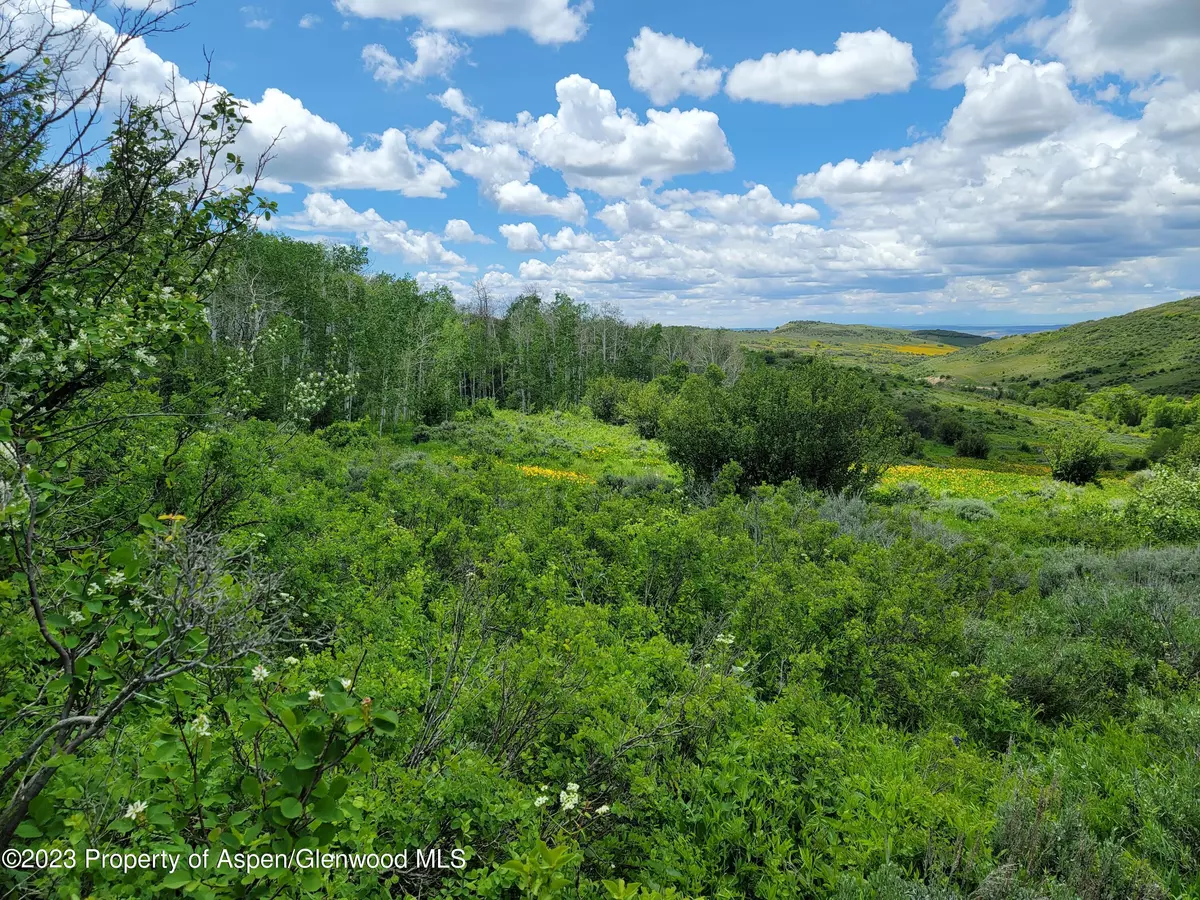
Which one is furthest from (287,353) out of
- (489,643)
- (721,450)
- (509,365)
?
(489,643)

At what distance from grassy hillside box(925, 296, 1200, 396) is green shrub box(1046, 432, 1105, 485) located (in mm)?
77105

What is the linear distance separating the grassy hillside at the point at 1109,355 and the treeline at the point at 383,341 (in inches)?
3591

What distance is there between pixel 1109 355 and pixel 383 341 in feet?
439

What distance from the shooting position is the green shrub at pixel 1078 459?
31.7 m

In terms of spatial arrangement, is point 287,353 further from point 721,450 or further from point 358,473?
point 721,450

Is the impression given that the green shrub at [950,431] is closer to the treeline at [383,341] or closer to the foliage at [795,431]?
the treeline at [383,341]

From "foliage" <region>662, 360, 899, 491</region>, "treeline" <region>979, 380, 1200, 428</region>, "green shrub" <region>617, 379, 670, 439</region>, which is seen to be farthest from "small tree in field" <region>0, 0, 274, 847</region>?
"treeline" <region>979, 380, 1200, 428</region>

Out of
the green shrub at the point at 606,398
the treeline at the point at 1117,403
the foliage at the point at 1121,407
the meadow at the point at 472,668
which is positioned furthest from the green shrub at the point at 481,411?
the foliage at the point at 1121,407

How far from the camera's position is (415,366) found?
40500mm

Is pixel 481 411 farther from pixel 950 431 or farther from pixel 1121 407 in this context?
pixel 1121 407

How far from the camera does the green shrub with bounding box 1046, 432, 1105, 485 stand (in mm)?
31734

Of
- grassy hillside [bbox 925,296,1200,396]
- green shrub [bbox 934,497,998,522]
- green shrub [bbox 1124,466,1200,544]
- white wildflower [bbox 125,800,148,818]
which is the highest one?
grassy hillside [bbox 925,296,1200,396]

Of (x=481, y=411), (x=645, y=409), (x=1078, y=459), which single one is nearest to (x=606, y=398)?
(x=645, y=409)

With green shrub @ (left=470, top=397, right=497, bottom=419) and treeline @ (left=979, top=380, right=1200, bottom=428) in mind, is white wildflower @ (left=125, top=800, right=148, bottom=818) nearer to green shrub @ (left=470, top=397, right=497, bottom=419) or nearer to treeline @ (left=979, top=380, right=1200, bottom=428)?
green shrub @ (left=470, top=397, right=497, bottom=419)
